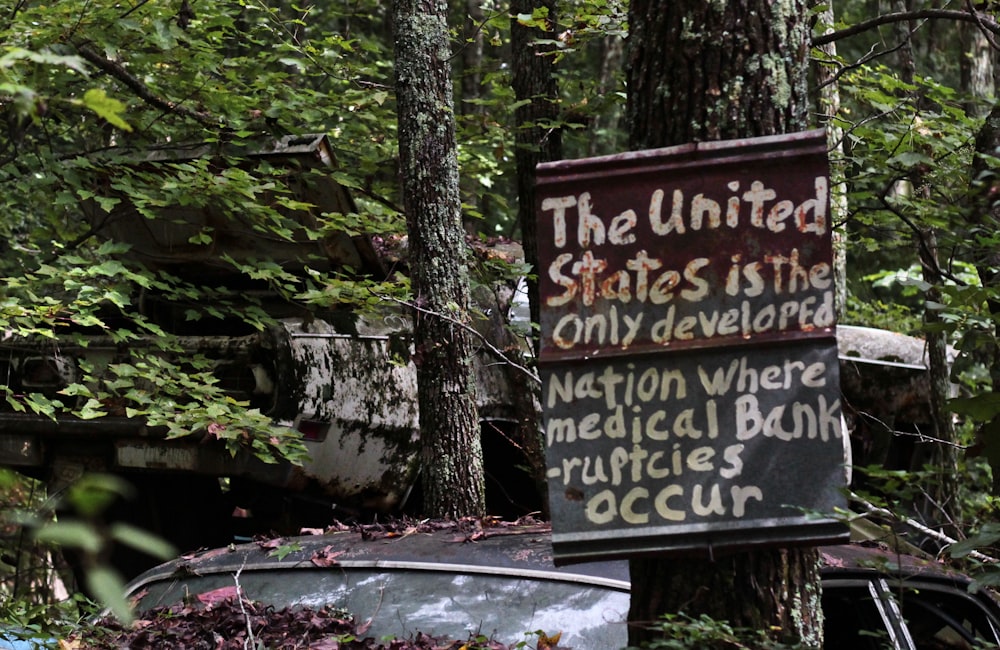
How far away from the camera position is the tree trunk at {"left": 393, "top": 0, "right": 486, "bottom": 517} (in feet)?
17.6

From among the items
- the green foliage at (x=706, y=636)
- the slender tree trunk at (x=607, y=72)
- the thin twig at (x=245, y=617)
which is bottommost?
the thin twig at (x=245, y=617)

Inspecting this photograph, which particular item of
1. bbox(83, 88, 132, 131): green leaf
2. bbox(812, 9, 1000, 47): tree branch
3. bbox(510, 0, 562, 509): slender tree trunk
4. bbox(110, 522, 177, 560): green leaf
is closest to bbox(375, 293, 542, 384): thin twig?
bbox(510, 0, 562, 509): slender tree trunk

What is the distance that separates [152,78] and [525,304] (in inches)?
121

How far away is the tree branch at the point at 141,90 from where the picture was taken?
5.97m

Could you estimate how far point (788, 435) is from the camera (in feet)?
7.65

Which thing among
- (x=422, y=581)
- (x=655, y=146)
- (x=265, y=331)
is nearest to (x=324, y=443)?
(x=265, y=331)

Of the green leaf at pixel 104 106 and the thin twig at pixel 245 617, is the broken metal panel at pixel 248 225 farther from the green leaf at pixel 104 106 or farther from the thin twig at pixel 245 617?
the green leaf at pixel 104 106

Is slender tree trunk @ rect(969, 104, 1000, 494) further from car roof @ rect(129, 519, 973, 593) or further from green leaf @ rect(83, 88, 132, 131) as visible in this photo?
green leaf @ rect(83, 88, 132, 131)

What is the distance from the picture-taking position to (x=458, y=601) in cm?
325

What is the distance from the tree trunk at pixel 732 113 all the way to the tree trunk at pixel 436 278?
2.78 meters

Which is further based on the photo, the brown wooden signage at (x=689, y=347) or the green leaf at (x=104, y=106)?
the brown wooden signage at (x=689, y=347)

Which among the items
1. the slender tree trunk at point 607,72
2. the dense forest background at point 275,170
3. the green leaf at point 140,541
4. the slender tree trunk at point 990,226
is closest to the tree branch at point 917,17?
the dense forest background at point 275,170

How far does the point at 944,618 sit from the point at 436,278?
9.39ft

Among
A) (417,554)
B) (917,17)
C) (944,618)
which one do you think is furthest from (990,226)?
(417,554)
